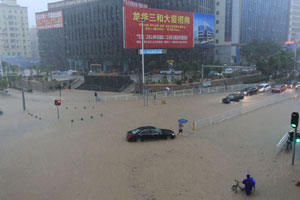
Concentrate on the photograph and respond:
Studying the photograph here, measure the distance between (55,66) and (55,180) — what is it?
231 feet

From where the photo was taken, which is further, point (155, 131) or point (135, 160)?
point (155, 131)

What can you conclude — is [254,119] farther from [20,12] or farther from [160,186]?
[20,12]

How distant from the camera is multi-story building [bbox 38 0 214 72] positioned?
56.6m

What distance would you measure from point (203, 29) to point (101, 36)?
24.3m

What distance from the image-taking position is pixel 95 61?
64812 mm

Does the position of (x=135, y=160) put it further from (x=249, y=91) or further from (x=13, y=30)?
(x=13, y=30)

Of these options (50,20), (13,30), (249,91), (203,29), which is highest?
(13,30)

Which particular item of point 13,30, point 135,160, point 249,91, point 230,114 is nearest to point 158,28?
point 249,91

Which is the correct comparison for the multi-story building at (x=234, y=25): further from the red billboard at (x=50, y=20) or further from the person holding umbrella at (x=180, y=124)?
the person holding umbrella at (x=180, y=124)

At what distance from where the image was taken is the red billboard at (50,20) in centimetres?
6806

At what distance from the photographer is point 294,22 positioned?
4786 inches

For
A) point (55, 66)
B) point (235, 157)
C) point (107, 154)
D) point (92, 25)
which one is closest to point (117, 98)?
point (107, 154)

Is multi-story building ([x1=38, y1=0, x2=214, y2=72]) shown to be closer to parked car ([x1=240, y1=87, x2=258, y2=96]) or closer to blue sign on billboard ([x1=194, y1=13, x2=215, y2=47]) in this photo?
blue sign on billboard ([x1=194, y1=13, x2=215, y2=47])

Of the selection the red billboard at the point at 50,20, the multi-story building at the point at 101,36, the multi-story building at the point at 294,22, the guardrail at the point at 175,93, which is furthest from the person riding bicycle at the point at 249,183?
the multi-story building at the point at 294,22
